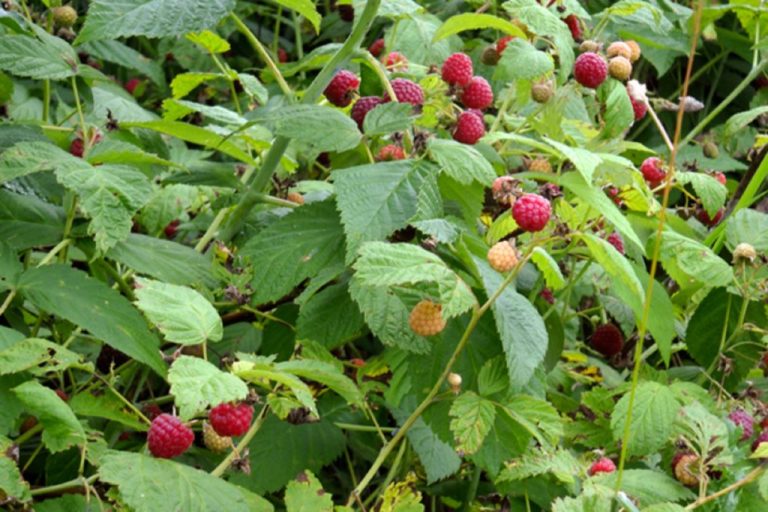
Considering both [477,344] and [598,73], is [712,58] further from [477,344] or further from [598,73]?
→ [477,344]

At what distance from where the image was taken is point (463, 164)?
4.66 feet

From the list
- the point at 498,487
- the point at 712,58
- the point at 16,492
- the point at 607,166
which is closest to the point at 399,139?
the point at 607,166

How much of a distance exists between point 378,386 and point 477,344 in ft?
0.66

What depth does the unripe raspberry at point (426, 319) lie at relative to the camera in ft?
4.48

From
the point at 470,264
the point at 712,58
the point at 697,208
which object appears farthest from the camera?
the point at 712,58

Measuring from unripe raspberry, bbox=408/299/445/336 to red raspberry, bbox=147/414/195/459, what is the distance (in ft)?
0.95

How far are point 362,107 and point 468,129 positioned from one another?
0.14m

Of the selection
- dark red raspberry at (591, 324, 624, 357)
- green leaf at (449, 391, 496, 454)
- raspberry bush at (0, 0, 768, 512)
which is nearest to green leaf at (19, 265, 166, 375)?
raspberry bush at (0, 0, 768, 512)

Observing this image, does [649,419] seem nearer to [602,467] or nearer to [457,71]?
[602,467]

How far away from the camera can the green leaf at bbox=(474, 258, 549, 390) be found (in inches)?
53.5

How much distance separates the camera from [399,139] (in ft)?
5.07

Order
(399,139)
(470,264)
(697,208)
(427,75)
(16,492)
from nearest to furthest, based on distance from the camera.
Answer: (16,492) < (470,264) < (399,139) < (427,75) < (697,208)

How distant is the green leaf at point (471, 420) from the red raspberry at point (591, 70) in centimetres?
50

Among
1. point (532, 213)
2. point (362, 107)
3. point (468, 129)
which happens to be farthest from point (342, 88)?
point (532, 213)
